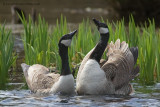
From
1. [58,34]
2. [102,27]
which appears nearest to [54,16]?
[58,34]

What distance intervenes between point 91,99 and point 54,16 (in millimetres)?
21329

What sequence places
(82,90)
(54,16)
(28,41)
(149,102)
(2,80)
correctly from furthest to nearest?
(54,16)
(28,41)
(2,80)
(82,90)
(149,102)

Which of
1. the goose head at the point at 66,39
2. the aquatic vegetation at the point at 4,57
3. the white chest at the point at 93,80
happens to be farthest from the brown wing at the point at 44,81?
the aquatic vegetation at the point at 4,57

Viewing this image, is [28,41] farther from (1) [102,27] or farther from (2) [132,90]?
(2) [132,90]

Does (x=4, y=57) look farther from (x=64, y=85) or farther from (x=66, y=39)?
(x=64, y=85)

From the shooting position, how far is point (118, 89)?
856cm

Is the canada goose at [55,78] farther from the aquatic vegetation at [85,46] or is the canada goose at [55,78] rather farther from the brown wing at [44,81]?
the aquatic vegetation at [85,46]

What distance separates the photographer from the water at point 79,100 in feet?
24.4

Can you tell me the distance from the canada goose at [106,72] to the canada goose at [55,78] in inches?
11.8

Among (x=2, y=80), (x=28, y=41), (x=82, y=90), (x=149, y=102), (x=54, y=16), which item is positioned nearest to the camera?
(x=149, y=102)

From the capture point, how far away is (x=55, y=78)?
28.5 feet

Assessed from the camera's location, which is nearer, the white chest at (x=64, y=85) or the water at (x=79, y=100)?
the water at (x=79, y=100)

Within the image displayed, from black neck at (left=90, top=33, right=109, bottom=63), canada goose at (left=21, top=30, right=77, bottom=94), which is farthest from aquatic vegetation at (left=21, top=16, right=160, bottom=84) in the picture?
black neck at (left=90, top=33, right=109, bottom=63)

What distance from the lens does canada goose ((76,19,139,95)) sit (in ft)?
27.0
